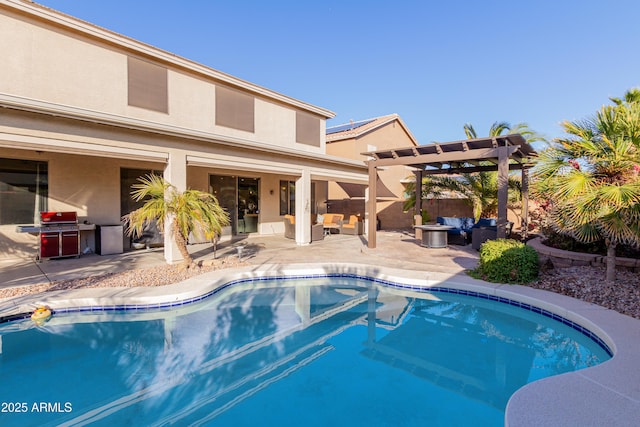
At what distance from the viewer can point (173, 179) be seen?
12570 mm

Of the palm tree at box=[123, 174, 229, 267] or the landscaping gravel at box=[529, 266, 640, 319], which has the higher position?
the palm tree at box=[123, 174, 229, 267]

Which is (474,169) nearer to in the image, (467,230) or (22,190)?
(467,230)

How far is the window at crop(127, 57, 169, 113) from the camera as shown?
14083 mm

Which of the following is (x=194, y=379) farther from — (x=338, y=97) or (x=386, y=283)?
(x=338, y=97)

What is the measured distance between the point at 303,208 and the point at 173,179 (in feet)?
23.5

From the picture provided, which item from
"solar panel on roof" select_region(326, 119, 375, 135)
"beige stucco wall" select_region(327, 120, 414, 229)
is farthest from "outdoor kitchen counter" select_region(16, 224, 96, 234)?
"solar panel on roof" select_region(326, 119, 375, 135)

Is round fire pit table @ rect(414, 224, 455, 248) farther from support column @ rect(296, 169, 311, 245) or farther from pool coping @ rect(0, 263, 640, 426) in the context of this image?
support column @ rect(296, 169, 311, 245)

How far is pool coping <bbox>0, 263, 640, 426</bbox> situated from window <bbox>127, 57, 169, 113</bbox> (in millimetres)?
8389

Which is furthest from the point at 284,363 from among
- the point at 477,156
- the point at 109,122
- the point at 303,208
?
the point at 303,208

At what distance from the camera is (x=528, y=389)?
4.86 metres

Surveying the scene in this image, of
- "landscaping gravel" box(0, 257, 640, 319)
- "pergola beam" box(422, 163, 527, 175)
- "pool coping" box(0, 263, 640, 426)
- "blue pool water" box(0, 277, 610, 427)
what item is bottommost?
"blue pool water" box(0, 277, 610, 427)

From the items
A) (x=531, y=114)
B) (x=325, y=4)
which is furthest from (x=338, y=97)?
(x=531, y=114)

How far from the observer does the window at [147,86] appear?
14083 mm

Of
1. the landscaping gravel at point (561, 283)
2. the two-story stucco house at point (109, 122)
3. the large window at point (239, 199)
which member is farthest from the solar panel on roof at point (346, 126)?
the landscaping gravel at point (561, 283)
